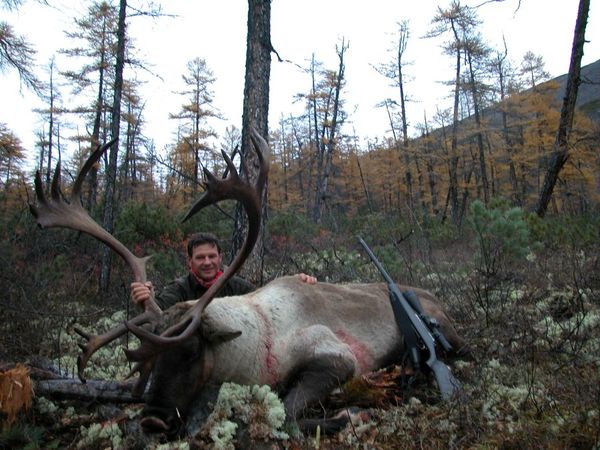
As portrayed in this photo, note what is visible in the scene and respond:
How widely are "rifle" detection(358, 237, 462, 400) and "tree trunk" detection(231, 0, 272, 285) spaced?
102 inches

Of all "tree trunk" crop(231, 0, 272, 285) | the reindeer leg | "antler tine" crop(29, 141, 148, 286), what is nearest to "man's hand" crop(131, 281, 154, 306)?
"antler tine" crop(29, 141, 148, 286)

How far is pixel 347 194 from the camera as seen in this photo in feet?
171

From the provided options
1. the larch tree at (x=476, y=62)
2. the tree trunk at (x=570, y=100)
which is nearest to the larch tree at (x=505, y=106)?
the larch tree at (x=476, y=62)

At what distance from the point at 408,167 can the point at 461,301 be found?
25168 mm

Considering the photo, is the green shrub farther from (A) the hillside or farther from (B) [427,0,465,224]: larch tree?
(A) the hillside

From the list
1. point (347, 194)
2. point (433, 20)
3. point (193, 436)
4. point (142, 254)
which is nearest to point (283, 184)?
point (347, 194)

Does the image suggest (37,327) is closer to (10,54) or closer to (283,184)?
(10,54)

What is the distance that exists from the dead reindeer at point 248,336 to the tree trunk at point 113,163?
16.4 ft

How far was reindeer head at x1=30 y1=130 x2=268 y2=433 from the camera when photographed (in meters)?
2.81

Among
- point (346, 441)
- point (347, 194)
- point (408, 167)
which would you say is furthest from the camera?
point (347, 194)

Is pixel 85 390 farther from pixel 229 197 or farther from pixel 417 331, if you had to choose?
pixel 417 331

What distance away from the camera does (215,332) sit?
3.13 m

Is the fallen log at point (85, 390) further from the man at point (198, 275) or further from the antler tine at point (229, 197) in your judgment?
the man at point (198, 275)

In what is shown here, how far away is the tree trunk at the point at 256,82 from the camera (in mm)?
6355
